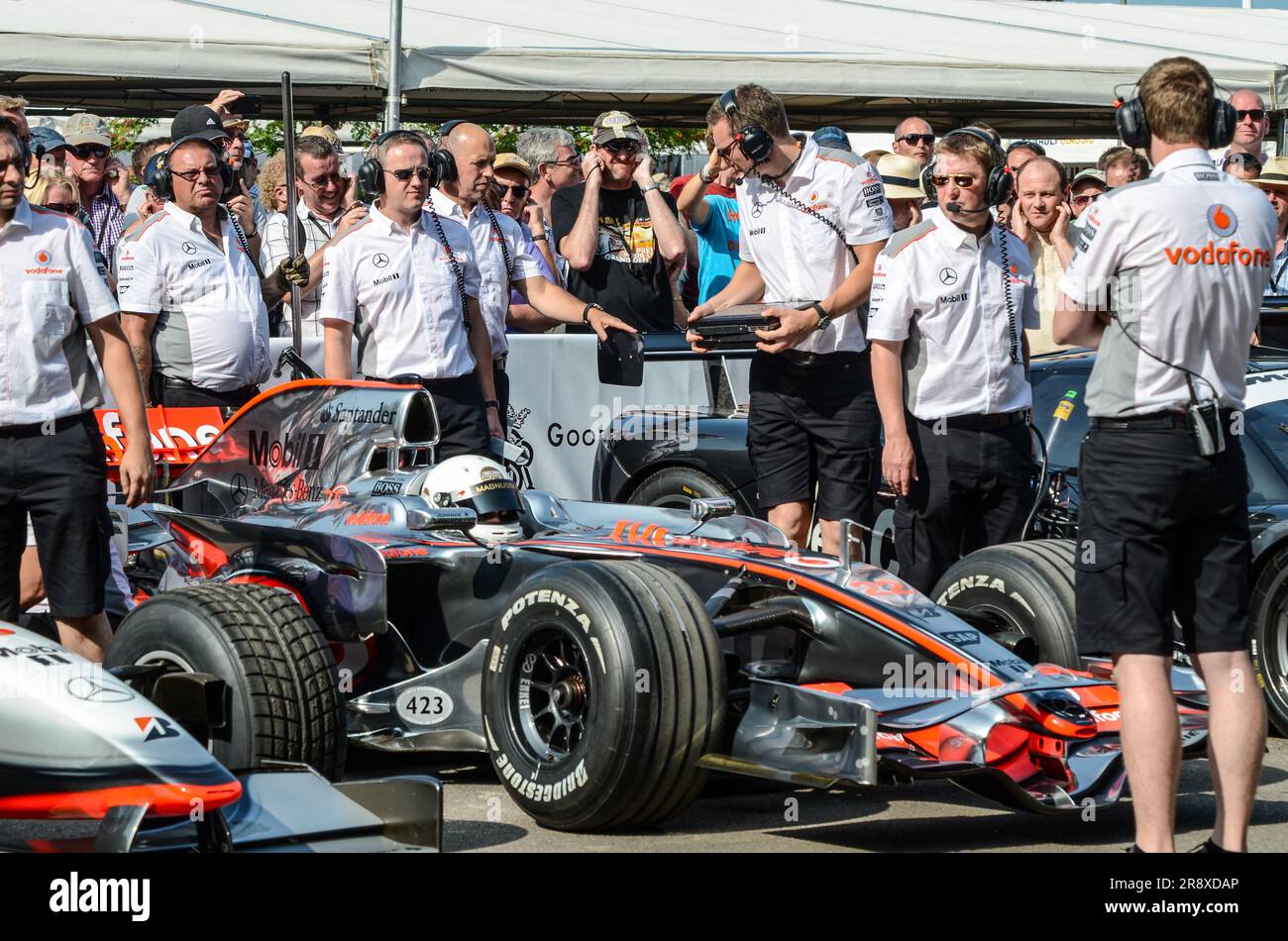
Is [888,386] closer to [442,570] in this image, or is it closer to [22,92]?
[442,570]

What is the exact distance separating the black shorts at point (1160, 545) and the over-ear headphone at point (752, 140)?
2915mm

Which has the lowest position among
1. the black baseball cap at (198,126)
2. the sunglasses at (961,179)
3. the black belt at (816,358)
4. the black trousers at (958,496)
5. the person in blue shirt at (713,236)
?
the black trousers at (958,496)

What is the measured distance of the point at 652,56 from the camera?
12.8 meters

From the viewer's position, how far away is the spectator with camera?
10219 millimetres

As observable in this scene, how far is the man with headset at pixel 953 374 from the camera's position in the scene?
677cm

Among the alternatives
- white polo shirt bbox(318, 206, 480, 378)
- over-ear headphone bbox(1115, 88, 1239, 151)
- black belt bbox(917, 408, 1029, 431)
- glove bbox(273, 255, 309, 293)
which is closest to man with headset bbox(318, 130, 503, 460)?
white polo shirt bbox(318, 206, 480, 378)

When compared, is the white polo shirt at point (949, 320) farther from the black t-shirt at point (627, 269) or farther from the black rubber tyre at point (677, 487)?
the black t-shirt at point (627, 269)

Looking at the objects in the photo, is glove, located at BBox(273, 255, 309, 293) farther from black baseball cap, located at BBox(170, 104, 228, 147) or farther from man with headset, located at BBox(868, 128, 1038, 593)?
man with headset, located at BBox(868, 128, 1038, 593)

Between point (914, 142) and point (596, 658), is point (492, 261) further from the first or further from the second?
point (596, 658)

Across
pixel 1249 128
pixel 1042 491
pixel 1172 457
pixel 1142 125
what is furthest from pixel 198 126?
pixel 1249 128

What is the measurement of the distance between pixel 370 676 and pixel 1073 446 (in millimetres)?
3252

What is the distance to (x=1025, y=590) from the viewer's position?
605 centimetres

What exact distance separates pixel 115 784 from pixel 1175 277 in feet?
9.04

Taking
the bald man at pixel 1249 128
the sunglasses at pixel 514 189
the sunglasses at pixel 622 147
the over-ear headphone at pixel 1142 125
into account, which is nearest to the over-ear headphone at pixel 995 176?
the over-ear headphone at pixel 1142 125
